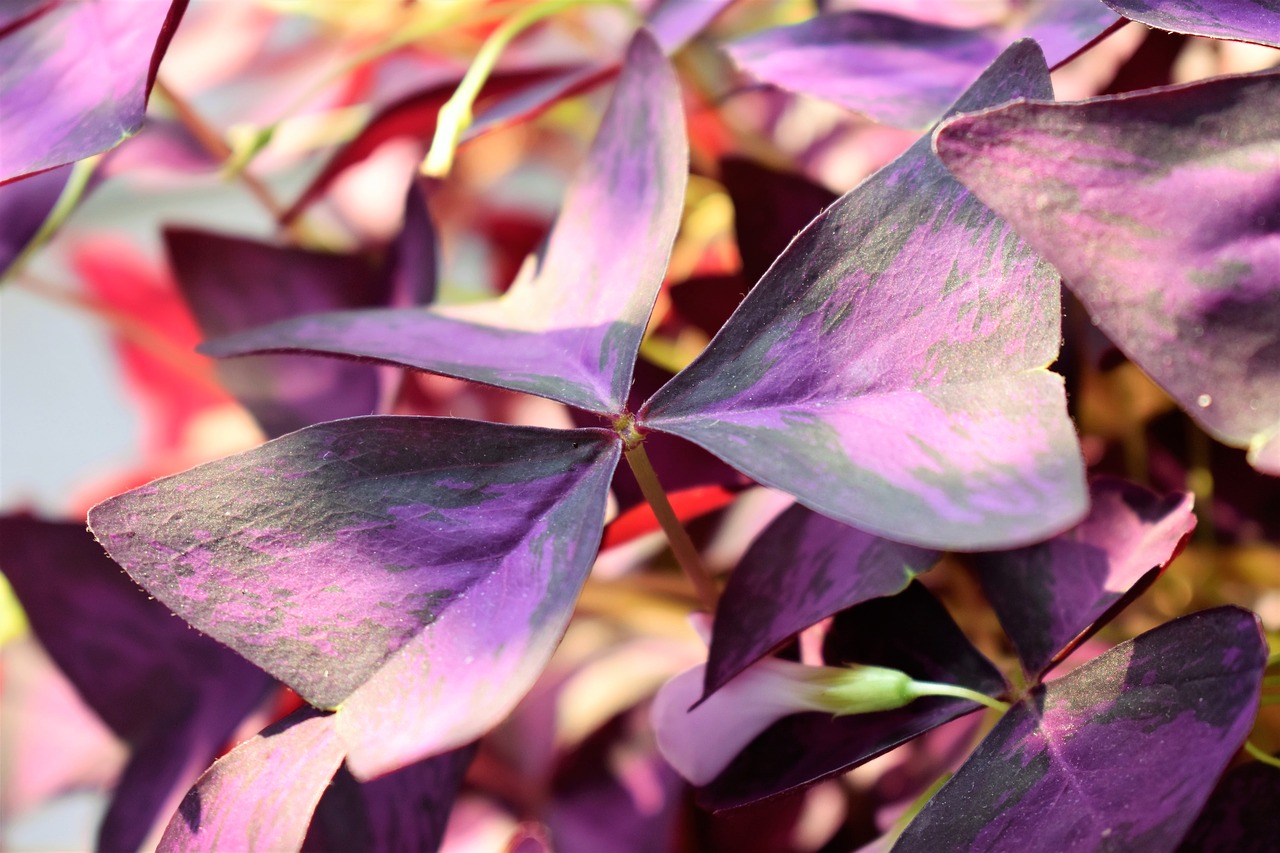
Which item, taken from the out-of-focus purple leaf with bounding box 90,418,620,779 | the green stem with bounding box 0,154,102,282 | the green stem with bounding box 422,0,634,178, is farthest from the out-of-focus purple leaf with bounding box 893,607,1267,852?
the green stem with bounding box 0,154,102,282

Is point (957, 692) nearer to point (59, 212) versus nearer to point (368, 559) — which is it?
point (368, 559)

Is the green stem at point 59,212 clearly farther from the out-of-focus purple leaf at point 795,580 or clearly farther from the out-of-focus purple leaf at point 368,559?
the out-of-focus purple leaf at point 795,580

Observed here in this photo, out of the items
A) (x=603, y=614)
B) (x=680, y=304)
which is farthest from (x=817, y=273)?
(x=603, y=614)

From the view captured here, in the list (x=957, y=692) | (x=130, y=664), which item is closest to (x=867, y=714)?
(x=957, y=692)

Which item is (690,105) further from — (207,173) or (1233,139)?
(1233,139)

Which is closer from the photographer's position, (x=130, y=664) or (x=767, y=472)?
(x=767, y=472)
